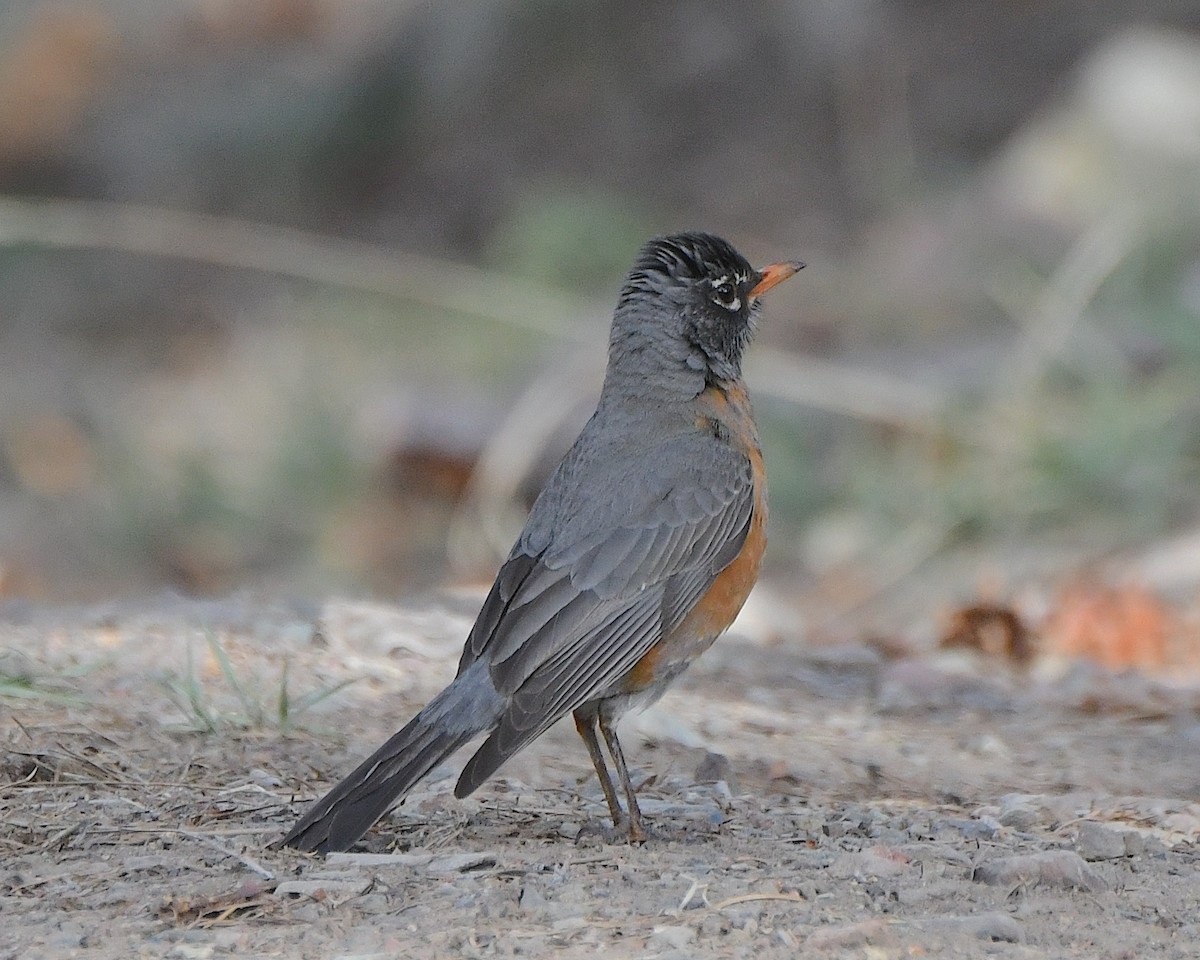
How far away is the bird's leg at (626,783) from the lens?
4.36 metres

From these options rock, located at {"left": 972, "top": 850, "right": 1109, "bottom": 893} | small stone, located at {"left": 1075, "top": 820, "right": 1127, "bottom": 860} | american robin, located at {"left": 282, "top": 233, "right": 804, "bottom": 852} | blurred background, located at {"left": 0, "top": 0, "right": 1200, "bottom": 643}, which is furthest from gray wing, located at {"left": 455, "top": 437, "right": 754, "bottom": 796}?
blurred background, located at {"left": 0, "top": 0, "right": 1200, "bottom": 643}

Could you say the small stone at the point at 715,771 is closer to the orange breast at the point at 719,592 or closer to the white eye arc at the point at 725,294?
the orange breast at the point at 719,592

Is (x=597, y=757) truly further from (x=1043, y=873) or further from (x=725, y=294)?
(x=725, y=294)

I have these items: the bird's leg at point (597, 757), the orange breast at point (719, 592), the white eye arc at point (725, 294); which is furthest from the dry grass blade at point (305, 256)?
the bird's leg at point (597, 757)

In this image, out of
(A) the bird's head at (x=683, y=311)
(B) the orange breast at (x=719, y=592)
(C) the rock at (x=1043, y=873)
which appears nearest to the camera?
(C) the rock at (x=1043, y=873)

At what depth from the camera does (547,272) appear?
542 inches

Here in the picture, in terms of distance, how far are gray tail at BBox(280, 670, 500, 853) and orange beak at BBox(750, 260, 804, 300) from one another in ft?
6.09

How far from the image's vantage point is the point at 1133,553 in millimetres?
8586

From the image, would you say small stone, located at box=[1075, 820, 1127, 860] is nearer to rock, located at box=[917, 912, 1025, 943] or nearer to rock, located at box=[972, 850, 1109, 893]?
rock, located at box=[972, 850, 1109, 893]

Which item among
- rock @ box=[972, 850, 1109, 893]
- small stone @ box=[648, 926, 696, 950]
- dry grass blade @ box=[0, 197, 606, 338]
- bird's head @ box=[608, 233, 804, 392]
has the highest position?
dry grass blade @ box=[0, 197, 606, 338]

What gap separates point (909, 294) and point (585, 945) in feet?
32.4

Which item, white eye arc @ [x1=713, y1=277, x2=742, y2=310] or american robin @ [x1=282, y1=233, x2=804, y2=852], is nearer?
american robin @ [x1=282, y1=233, x2=804, y2=852]

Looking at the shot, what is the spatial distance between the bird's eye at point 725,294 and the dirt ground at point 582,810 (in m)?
1.37

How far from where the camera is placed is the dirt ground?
11.4ft
